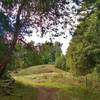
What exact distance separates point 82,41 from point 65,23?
27711mm

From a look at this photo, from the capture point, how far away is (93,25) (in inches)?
1346

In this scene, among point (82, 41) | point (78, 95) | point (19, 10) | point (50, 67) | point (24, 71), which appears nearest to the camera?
point (19, 10)

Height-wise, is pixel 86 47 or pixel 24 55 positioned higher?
pixel 86 47

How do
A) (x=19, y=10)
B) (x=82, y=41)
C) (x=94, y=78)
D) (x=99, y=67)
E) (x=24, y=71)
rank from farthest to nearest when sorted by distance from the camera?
(x=24, y=71), (x=82, y=41), (x=94, y=78), (x=99, y=67), (x=19, y=10)

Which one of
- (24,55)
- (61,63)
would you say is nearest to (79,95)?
(24,55)

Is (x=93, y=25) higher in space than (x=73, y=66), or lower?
higher

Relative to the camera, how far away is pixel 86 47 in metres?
43.8

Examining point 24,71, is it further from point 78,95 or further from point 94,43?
point 78,95

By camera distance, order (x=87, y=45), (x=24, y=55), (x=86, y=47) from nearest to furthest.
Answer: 1. (x=24, y=55)
2. (x=87, y=45)
3. (x=86, y=47)

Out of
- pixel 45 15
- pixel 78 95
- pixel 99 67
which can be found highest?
pixel 45 15

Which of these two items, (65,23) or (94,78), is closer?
(65,23)

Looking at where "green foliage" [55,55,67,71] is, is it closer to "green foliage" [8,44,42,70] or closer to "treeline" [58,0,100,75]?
"treeline" [58,0,100,75]

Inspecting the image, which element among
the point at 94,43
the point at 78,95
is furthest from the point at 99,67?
the point at 78,95

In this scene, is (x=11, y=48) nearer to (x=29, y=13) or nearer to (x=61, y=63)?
(x=29, y=13)
